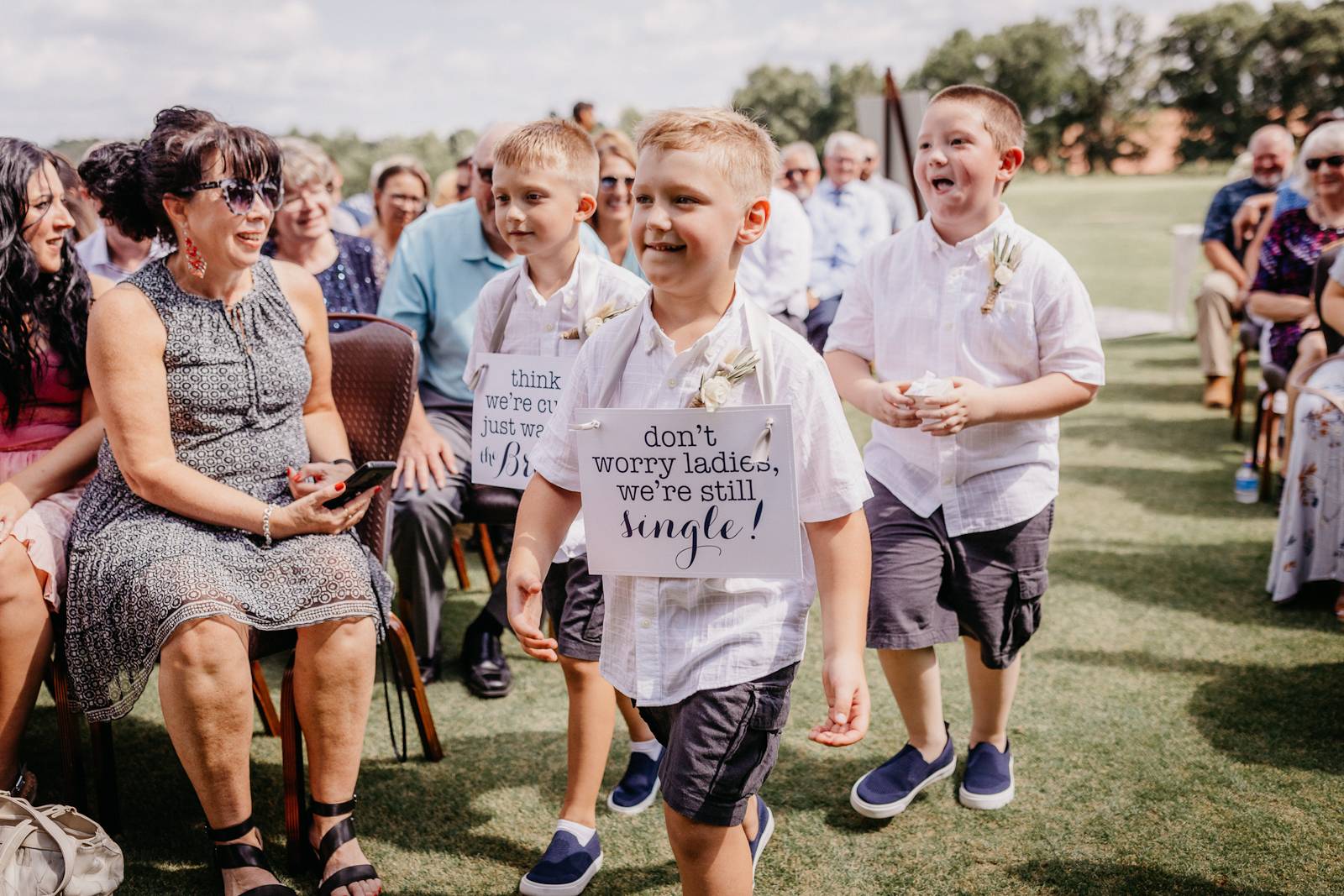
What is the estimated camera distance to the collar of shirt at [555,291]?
301 centimetres

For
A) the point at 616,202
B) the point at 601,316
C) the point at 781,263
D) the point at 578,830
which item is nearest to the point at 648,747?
the point at 578,830

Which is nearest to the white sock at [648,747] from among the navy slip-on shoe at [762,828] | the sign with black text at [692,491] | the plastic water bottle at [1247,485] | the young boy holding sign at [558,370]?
the young boy holding sign at [558,370]

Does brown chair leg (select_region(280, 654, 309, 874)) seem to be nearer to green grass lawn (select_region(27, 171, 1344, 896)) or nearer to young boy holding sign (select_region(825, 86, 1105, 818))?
green grass lawn (select_region(27, 171, 1344, 896))

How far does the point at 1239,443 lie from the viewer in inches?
294

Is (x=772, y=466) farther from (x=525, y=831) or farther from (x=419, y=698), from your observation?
(x=419, y=698)

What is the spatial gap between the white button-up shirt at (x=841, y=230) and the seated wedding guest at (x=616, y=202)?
4.54 metres

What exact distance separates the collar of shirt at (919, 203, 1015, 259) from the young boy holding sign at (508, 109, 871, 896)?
0.95m

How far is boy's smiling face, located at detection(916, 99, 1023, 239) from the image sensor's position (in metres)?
2.75

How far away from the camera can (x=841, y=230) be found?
9.62 meters

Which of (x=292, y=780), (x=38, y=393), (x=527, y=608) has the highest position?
(x=38, y=393)

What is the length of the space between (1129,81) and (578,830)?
357 feet

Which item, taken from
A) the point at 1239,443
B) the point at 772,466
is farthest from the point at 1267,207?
the point at 772,466

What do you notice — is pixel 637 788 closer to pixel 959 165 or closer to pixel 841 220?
pixel 959 165

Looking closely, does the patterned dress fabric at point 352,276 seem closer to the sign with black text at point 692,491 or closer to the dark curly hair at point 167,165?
the dark curly hair at point 167,165
